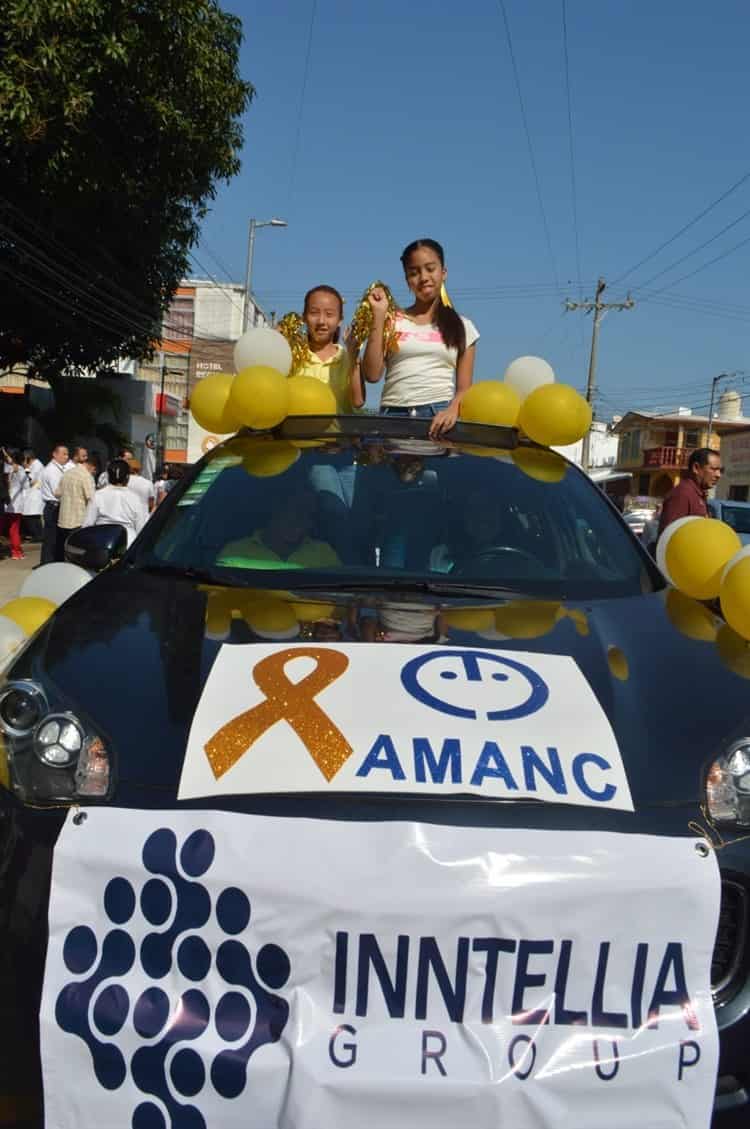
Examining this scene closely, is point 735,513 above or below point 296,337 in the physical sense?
below

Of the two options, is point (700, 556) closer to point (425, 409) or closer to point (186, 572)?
point (186, 572)

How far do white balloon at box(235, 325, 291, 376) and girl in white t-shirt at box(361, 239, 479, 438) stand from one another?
0.41 metres

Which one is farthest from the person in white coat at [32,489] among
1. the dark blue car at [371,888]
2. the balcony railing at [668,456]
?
the balcony railing at [668,456]

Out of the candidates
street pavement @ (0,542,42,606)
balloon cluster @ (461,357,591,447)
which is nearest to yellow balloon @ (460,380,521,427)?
balloon cluster @ (461,357,591,447)

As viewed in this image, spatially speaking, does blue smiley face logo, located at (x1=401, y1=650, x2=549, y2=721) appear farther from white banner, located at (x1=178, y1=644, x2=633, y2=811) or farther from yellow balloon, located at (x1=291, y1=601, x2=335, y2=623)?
yellow balloon, located at (x1=291, y1=601, x2=335, y2=623)

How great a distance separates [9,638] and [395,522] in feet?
4.69

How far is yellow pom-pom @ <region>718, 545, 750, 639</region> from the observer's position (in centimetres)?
296

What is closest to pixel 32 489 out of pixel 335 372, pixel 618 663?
pixel 335 372

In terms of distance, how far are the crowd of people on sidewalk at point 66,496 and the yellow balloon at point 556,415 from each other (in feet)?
5.74

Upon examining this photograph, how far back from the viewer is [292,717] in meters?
2.05

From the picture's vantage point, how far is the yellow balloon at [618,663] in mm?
2309

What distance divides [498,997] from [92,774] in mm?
820

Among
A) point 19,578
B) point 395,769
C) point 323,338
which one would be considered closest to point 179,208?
point 19,578

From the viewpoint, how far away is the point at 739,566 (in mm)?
3203
